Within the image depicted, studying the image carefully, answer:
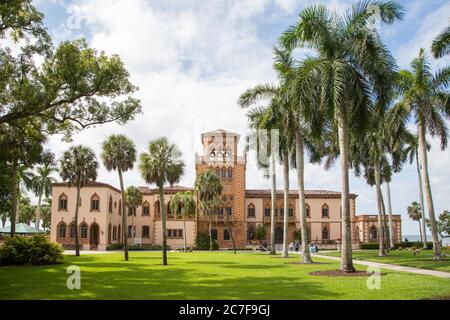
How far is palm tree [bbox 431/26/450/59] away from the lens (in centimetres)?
2117

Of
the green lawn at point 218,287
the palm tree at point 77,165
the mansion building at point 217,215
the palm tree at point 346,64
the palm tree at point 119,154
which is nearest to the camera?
the green lawn at point 218,287

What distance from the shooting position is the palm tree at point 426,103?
1080 inches

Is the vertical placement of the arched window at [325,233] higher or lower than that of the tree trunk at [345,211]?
lower

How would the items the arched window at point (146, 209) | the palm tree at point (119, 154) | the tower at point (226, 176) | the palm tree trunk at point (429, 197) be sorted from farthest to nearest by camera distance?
the arched window at point (146, 209) → the tower at point (226, 176) → the palm tree at point (119, 154) → the palm tree trunk at point (429, 197)

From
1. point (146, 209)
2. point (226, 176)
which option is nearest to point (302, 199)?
point (226, 176)

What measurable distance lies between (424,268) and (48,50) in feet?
68.2

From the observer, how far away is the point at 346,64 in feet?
66.1

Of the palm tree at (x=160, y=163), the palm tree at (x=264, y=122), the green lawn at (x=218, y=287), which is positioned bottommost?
the green lawn at (x=218, y=287)

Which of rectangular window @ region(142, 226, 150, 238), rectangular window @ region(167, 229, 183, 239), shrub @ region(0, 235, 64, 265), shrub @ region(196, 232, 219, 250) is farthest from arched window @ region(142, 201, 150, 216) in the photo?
shrub @ region(0, 235, 64, 265)

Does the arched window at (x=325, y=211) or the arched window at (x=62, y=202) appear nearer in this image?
the arched window at (x=62, y=202)

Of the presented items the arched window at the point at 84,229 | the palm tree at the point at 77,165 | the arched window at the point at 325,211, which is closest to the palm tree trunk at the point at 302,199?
the palm tree at the point at 77,165

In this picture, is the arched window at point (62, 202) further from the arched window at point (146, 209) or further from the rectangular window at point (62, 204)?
the arched window at point (146, 209)

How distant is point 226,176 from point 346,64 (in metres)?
41.9
